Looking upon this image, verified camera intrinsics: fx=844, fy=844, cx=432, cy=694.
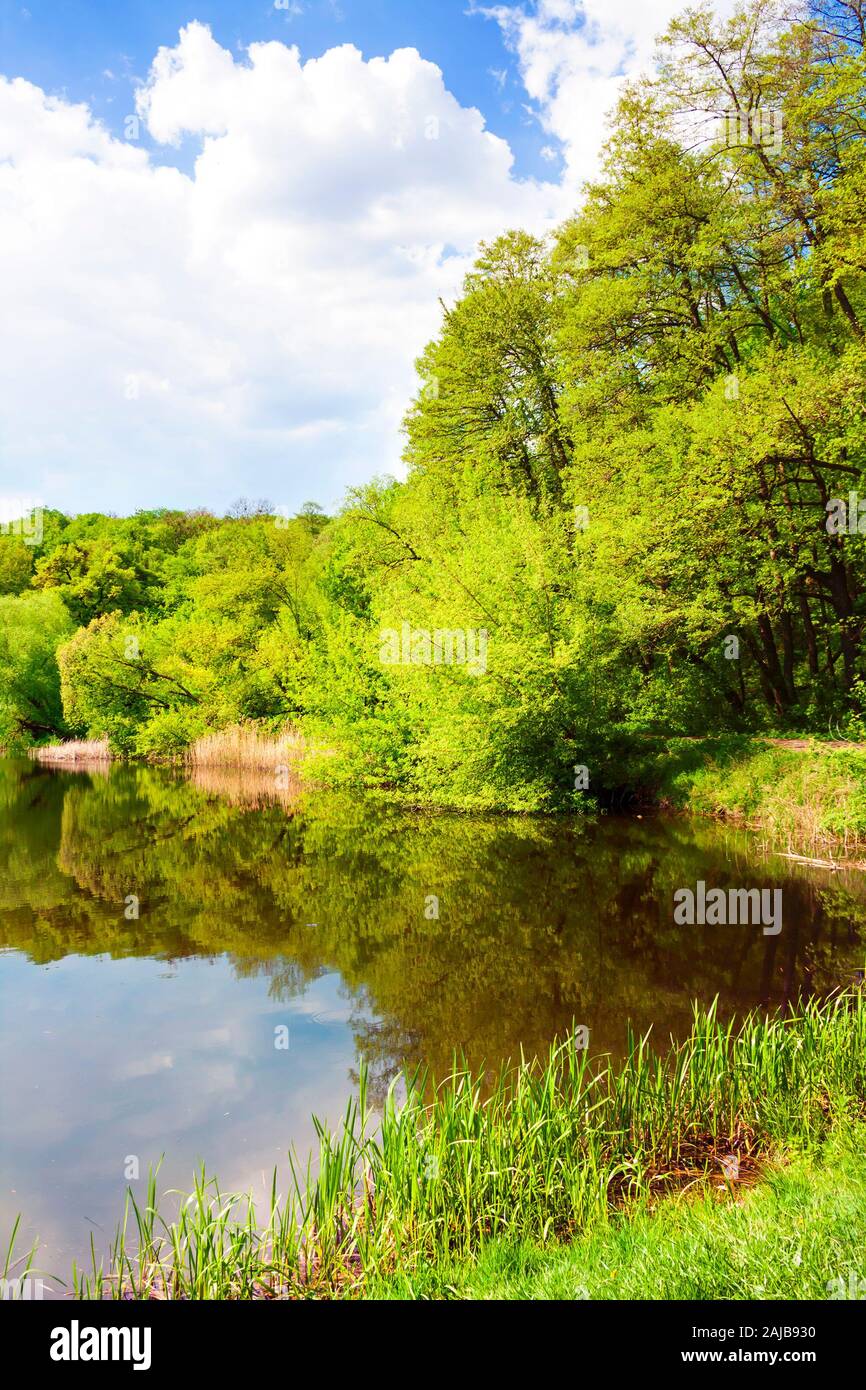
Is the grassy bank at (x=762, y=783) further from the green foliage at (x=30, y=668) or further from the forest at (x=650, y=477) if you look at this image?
the green foliage at (x=30, y=668)

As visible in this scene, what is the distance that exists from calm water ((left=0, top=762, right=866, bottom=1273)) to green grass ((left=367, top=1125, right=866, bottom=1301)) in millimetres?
2276

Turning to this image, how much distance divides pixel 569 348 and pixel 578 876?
54.8 ft

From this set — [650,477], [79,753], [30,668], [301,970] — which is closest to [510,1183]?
[301,970]

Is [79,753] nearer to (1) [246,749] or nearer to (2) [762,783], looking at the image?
(1) [246,749]

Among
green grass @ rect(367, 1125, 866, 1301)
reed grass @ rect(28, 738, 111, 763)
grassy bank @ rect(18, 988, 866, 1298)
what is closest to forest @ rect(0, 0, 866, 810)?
grassy bank @ rect(18, 988, 866, 1298)

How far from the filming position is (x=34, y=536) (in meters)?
60.3

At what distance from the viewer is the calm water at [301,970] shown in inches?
261

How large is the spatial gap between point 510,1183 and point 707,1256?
143 centimetres

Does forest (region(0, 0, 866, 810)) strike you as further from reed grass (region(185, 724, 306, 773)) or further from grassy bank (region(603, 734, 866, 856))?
reed grass (region(185, 724, 306, 773))

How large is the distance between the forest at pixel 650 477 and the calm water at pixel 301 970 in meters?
3.86

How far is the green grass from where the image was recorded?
3389 millimetres

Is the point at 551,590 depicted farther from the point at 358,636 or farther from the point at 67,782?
the point at 67,782

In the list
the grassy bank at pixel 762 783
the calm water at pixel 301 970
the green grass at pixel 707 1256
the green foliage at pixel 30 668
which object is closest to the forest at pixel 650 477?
the grassy bank at pixel 762 783

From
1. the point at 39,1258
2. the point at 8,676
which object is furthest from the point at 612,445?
the point at 8,676
